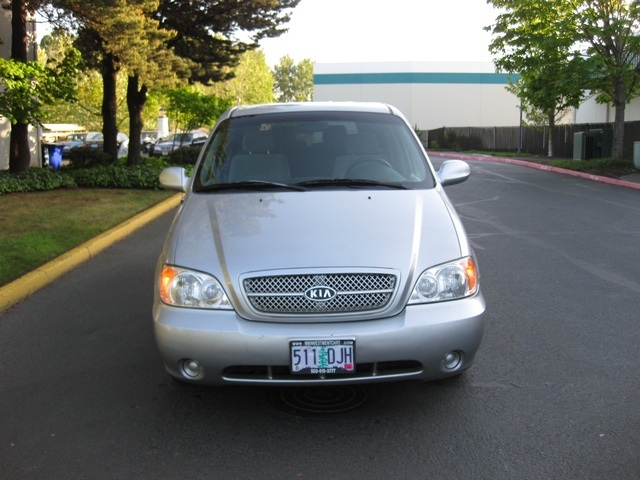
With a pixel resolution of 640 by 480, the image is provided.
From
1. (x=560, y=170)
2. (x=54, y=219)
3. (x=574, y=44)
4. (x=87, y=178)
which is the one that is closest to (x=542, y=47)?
(x=574, y=44)

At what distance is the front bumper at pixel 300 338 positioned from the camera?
3447 mm

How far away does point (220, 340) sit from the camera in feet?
11.4

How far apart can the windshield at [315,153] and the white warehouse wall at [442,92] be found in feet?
180

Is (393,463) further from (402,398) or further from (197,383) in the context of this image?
(197,383)

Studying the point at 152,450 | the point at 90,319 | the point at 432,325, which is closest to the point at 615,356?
A: the point at 432,325

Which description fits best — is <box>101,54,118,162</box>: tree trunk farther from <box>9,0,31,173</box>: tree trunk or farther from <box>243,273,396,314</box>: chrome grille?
<box>243,273,396,314</box>: chrome grille

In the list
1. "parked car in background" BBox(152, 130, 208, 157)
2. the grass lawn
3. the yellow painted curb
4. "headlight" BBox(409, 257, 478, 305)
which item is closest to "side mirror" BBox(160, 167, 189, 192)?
the yellow painted curb

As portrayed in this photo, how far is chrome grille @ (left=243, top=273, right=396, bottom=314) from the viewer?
3520 millimetres

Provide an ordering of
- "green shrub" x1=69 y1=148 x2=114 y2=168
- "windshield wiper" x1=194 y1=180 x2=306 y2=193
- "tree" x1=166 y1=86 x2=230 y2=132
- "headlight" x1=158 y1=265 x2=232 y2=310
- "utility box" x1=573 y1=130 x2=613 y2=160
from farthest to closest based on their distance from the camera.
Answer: "utility box" x1=573 y1=130 x2=613 y2=160 < "tree" x1=166 y1=86 x2=230 y2=132 < "green shrub" x1=69 y1=148 x2=114 y2=168 < "windshield wiper" x1=194 y1=180 x2=306 y2=193 < "headlight" x1=158 y1=265 x2=232 y2=310

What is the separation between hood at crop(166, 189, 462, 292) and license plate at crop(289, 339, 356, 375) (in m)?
0.40

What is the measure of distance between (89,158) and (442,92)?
44.5m

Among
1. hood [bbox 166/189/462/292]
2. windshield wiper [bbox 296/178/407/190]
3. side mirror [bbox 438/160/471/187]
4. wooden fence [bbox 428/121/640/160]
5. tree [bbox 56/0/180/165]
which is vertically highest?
tree [bbox 56/0/180/165]

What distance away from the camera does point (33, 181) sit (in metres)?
14.6

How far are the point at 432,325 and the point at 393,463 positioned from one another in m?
0.72
